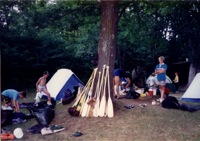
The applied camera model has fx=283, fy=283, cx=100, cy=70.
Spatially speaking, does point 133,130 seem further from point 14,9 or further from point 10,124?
point 14,9

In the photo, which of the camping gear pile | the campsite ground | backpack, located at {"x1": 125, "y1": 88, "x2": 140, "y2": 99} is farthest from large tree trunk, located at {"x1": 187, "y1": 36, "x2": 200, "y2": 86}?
the camping gear pile

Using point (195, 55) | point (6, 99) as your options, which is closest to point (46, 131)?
point (6, 99)

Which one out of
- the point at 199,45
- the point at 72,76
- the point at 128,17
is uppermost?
the point at 128,17

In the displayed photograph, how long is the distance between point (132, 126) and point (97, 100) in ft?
4.44

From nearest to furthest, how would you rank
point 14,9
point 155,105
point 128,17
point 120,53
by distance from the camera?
point 155,105 → point 128,17 → point 14,9 → point 120,53

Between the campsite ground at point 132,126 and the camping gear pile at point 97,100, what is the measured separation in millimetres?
205

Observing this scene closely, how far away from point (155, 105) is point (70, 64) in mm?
11152

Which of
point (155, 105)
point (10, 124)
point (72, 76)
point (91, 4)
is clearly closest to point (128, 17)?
point (91, 4)

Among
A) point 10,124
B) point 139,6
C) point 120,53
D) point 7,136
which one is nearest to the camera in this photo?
point 7,136

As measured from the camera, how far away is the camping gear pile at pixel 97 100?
303 inches

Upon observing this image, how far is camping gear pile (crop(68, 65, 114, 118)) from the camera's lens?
25.3ft

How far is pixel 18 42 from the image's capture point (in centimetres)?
1702

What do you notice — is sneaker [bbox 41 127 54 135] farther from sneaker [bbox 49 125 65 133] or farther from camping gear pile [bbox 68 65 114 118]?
camping gear pile [bbox 68 65 114 118]

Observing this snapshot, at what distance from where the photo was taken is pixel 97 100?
25.6 ft
